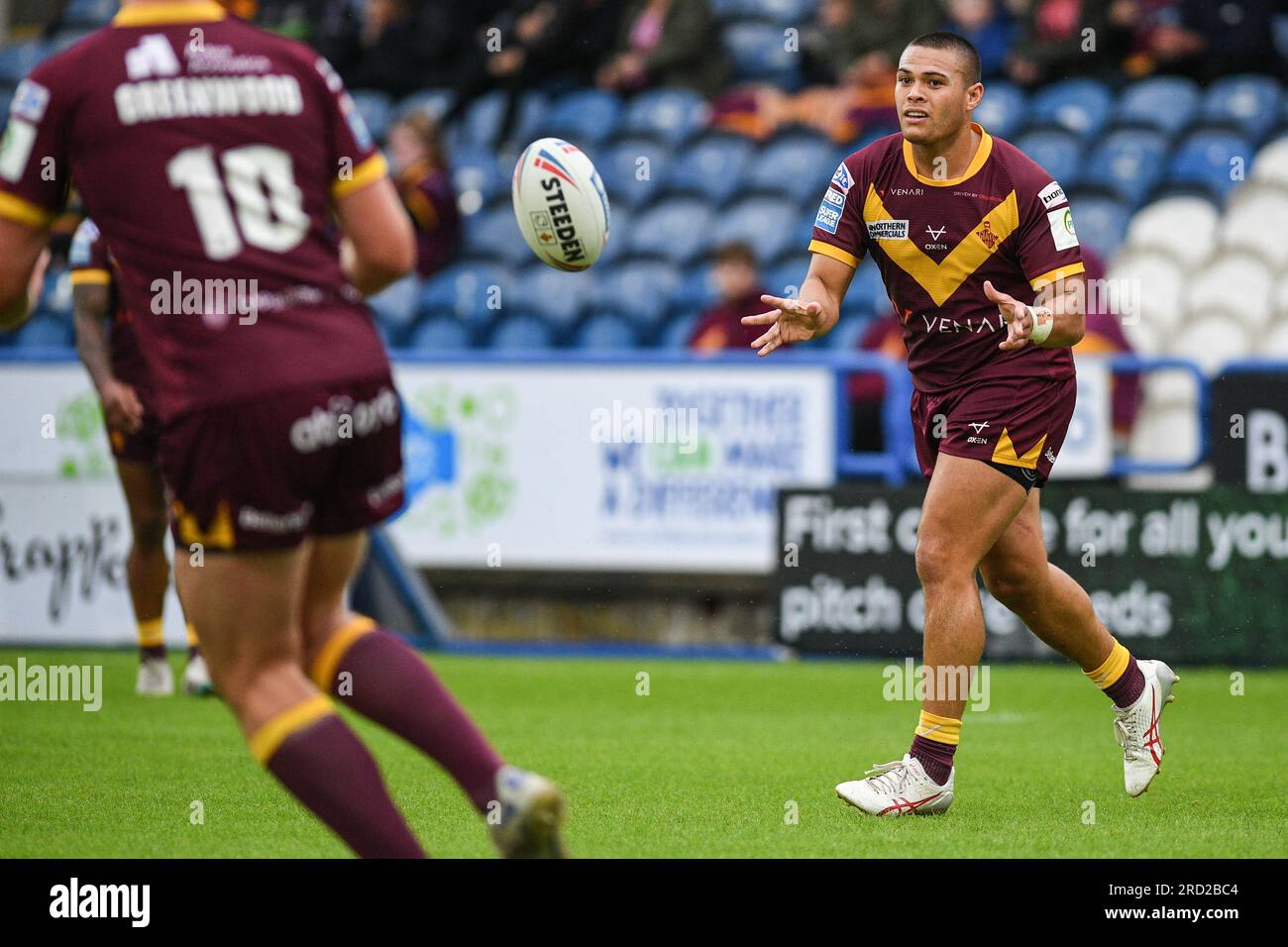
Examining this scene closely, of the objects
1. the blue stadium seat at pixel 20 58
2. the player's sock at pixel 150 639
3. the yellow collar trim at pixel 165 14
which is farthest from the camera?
the blue stadium seat at pixel 20 58

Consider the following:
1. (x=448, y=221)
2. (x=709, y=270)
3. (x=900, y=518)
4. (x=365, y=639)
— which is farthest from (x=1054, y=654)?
(x=365, y=639)

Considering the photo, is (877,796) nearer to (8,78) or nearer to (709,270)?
(709,270)

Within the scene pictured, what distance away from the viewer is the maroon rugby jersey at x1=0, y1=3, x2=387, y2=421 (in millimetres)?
4043

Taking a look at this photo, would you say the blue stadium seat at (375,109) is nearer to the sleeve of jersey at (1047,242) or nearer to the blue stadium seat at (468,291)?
the blue stadium seat at (468,291)

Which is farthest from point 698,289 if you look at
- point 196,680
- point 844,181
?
point 844,181

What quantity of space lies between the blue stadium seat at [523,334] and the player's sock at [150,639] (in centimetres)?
564

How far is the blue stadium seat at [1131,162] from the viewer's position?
14602 mm

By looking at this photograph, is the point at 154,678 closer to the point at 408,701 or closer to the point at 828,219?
the point at 828,219

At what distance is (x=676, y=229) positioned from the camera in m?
15.7

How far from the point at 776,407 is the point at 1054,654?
226 centimetres

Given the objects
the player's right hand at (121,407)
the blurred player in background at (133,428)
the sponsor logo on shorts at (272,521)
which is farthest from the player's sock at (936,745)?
the player's right hand at (121,407)

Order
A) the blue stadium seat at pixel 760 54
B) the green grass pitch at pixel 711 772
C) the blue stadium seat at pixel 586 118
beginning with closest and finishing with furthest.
Result: the green grass pitch at pixel 711 772 → the blue stadium seat at pixel 586 118 → the blue stadium seat at pixel 760 54

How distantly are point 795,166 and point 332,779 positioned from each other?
12.1 m

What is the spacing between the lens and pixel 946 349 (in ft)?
20.8
